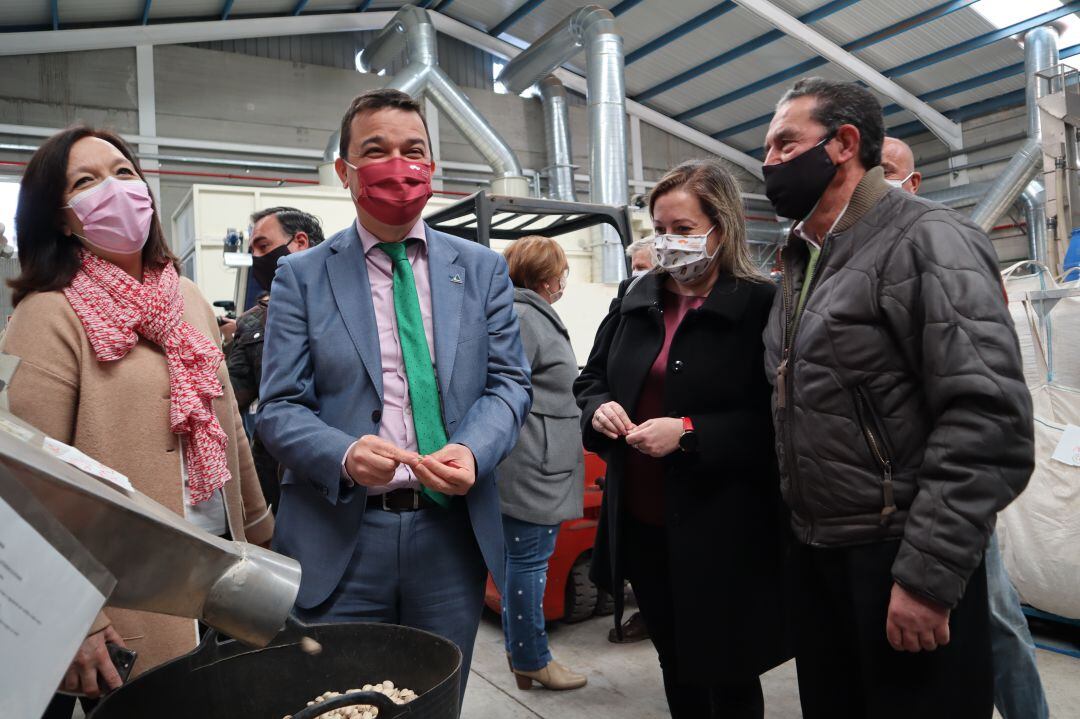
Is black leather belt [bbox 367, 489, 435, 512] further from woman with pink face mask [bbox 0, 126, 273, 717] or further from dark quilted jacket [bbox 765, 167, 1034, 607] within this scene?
dark quilted jacket [bbox 765, 167, 1034, 607]

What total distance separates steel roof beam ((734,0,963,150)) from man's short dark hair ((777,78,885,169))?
28.9 feet

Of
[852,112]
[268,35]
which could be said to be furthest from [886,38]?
[852,112]

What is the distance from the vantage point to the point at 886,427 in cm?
140

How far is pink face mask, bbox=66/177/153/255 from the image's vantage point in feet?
5.24

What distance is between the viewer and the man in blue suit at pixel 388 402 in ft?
4.62

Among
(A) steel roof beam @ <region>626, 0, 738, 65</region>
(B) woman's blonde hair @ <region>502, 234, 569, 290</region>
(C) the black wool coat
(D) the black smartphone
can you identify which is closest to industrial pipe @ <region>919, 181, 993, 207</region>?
(A) steel roof beam @ <region>626, 0, 738, 65</region>

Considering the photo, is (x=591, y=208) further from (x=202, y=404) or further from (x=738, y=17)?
(x=738, y=17)

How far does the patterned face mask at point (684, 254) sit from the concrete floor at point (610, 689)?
1.61m

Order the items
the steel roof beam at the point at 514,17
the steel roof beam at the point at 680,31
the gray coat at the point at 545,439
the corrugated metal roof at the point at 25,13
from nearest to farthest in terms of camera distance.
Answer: the gray coat at the point at 545,439 → the corrugated metal roof at the point at 25,13 → the steel roof beam at the point at 680,31 → the steel roof beam at the point at 514,17

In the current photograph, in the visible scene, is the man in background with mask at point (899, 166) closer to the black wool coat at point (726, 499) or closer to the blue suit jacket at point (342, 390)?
the black wool coat at point (726, 499)

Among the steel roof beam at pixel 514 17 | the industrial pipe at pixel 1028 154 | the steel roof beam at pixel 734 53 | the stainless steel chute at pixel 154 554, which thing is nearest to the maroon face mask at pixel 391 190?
the stainless steel chute at pixel 154 554

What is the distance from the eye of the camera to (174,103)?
1009cm

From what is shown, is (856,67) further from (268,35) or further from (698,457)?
(698,457)

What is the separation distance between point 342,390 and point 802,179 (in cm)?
99
